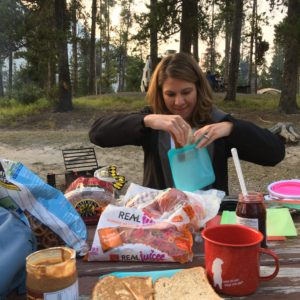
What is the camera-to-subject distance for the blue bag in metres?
1.11

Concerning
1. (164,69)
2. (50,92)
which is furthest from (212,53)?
(164,69)

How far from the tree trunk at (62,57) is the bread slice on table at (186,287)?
12.0m

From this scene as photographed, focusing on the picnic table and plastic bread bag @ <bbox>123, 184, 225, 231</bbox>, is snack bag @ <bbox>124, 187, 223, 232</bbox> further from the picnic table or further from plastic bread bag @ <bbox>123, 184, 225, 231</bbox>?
the picnic table

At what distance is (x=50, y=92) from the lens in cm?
1470

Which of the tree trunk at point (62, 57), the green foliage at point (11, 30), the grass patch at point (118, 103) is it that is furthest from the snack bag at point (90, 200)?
the grass patch at point (118, 103)

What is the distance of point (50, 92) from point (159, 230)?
13925 mm

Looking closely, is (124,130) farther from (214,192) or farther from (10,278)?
(10,278)

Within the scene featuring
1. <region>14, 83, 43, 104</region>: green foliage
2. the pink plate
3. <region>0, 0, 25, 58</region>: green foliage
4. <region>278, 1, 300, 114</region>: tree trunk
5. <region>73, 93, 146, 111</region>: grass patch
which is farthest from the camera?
<region>14, 83, 43, 104</region>: green foliage

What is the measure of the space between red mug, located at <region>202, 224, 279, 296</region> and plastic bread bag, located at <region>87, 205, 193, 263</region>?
21 cm

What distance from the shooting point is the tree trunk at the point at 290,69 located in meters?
11.0

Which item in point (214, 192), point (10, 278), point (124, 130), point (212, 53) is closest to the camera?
point (10, 278)

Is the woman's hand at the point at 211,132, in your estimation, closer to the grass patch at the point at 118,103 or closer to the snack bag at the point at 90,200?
the snack bag at the point at 90,200

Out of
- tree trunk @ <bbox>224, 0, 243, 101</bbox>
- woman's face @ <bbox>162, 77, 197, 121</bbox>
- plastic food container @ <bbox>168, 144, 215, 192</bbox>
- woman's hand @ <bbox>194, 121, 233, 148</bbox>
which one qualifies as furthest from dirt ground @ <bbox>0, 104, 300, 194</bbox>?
plastic food container @ <bbox>168, 144, 215, 192</bbox>

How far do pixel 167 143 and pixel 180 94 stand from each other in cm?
31
